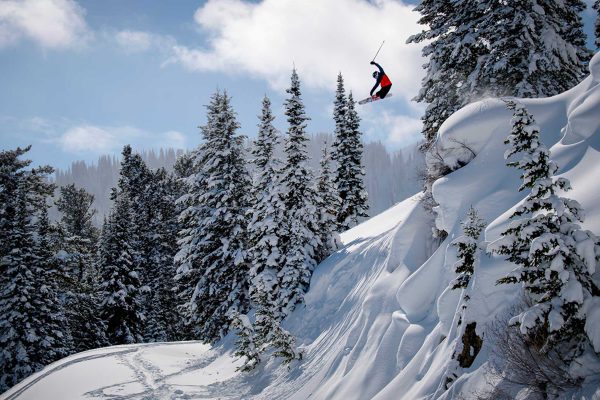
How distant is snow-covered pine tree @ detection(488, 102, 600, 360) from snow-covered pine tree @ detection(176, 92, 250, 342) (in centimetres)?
1674

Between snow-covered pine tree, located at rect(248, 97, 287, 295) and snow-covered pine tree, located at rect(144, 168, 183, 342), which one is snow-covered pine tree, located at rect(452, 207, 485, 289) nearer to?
snow-covered pine tree, located at rect(248, 97, 287, 295)

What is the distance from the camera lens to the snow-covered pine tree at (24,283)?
21.8m

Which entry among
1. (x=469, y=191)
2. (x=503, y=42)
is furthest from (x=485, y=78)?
(x=469, y=191)

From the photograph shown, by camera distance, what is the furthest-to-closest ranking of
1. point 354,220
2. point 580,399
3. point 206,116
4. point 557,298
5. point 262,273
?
point 354,220
point 206,116
point 262,273
point 557,298
point 580,399

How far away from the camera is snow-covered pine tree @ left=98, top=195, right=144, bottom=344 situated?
31625mm

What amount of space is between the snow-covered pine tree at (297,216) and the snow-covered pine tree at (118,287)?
1977 cm

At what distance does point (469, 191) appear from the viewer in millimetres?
9266

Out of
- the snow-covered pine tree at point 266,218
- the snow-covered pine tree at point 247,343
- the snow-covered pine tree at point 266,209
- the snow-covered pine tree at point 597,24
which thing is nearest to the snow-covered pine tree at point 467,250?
the snow-covered pine tree at point 247,343

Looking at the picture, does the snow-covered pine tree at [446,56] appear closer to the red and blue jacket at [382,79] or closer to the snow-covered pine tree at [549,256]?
the red and blue jacket at [382,79]

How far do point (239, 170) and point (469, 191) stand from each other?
15348mm

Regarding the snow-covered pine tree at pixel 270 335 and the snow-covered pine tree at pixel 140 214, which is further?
the snow-covered pine tree at pixel 140 214

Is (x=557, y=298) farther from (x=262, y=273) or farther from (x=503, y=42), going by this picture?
(x=262, y=273)

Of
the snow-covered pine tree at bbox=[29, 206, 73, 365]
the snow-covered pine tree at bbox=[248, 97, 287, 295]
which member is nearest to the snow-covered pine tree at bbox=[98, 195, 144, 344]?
the snow-covered pine tree at bbox=[29, 206, 73, 365]

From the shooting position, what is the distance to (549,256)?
4.98m
